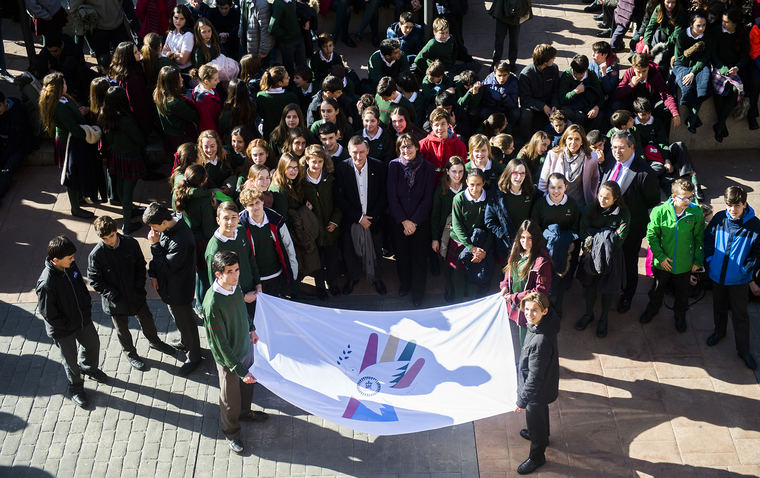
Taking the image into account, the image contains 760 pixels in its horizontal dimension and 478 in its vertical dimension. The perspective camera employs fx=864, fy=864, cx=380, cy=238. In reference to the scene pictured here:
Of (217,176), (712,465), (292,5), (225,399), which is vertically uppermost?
(292,5)

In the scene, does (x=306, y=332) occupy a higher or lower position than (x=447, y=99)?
lower

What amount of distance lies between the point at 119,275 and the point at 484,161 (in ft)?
11.8

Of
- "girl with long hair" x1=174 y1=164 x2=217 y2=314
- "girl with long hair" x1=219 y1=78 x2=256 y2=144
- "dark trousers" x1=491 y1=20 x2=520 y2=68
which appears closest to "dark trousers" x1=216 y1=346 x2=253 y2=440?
"girl with long hair" x1=174 y1=164 x2=217 y2=314

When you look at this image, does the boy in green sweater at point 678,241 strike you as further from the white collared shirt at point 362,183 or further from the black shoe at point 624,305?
the white collared shirt at point 362,183

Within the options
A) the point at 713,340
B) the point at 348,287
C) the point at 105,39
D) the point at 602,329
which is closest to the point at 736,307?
the point at 713,340

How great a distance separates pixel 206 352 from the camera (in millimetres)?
8344

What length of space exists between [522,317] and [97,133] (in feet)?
17.8

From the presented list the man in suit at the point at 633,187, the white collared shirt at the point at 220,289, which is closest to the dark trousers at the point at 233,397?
the white collared shirt at the point at 220,289

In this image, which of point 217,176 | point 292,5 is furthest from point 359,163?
point 292,5

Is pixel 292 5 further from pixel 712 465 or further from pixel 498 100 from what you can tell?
pixel 712 465

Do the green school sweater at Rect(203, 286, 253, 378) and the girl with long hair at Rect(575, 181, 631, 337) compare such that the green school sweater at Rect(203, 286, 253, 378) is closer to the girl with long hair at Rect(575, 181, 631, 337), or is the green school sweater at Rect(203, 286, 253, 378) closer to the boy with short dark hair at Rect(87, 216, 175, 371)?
the boy with short dark hair at Rect(87, 216, 175, 371)

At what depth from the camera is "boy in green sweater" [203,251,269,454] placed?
6.57 metres

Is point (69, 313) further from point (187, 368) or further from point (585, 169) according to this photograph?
point (585, 169)

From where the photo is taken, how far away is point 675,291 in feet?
28.1
